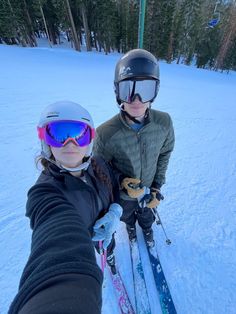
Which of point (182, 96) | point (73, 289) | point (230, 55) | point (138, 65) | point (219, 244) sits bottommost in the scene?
point (230, 55)

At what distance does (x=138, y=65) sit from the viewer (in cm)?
195

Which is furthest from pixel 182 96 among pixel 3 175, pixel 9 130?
pixel 3 175

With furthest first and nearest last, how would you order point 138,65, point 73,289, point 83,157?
1. point 138,65
2. point 83,157
3. point 73,289

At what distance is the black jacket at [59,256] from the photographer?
0.62 m

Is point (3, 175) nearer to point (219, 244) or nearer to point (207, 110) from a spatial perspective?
point (219, 244)

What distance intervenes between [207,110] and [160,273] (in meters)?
7.72

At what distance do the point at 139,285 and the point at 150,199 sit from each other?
1.05 meters

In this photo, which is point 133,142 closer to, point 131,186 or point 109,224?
point 131,186

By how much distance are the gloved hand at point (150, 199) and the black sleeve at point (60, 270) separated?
1.38m

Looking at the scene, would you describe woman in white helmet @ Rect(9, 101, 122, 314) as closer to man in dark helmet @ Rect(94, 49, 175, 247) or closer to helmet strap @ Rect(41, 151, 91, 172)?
helmet strap @ Rect(41, 151, 91, 172)

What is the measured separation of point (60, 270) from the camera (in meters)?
0.69

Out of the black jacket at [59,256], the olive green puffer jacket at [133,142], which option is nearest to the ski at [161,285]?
the olive green puffer jacket at [133,142]

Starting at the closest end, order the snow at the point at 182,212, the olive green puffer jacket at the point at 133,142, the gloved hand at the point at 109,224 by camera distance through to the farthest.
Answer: the gloved hand at the point at 109,224
the olive green puffer jacket at the point at 133,142
the snow at the point at 182,212

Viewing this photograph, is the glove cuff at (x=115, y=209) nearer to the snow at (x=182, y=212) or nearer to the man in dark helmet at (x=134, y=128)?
the man in dark helmet at (x=134, y=128)
